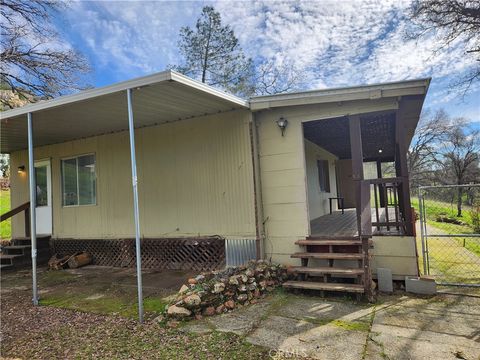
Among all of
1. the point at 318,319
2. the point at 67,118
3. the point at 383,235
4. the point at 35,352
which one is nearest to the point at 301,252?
the point at 383,235

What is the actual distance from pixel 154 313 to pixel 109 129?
4343 mm

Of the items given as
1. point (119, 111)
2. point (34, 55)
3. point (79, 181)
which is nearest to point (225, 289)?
point (119, 111)

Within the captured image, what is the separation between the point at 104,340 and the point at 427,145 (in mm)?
35007

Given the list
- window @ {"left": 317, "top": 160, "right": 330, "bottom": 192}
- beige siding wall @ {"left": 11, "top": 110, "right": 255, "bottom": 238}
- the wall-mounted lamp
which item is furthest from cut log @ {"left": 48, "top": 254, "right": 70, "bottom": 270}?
window @ {"left": 317, "top": 160, "right": 330, "bottom": 192}

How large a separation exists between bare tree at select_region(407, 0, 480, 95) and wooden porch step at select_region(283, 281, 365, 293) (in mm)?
9060

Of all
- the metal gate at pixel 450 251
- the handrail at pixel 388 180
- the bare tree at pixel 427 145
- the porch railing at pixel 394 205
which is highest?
the bare tree at pixel 427 145

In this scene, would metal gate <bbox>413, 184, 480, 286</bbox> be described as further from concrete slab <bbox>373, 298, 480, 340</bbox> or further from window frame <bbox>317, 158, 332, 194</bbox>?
window frame <bbox>317, 158, 332, 194</bbox>

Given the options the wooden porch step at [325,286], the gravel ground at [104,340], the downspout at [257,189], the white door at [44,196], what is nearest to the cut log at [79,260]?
the white door at [44,196]

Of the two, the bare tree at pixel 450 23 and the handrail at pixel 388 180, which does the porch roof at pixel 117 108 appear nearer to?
the handrail at pixel 388 180

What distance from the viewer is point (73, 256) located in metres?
7.27

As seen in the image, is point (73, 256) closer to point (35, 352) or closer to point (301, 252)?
point (35, 352)

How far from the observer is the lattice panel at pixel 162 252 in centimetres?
599

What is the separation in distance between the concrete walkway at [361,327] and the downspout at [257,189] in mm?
1231

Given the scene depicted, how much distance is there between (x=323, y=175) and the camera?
10.7 meters
